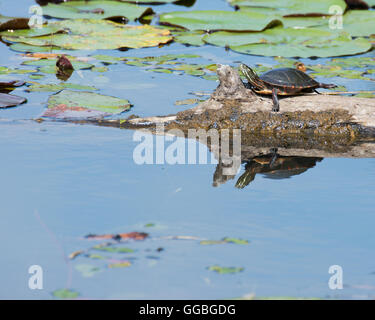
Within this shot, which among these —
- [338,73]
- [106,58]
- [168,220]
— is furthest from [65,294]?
[106,58]

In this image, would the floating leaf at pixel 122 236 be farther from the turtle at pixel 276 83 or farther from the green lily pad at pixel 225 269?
the turtle at pixel 276 83

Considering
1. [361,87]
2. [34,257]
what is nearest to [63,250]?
[34,257]

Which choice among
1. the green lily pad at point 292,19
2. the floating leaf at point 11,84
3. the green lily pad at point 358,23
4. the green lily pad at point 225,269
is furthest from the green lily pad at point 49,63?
the green lily pad at point 225,269

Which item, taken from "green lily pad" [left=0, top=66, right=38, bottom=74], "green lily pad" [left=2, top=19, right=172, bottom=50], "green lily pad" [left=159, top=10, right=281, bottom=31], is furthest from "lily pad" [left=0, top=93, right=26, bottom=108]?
"green lily pad" [left=159, top=10, right=281, bottom=31]

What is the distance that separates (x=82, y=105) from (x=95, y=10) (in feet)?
15.2

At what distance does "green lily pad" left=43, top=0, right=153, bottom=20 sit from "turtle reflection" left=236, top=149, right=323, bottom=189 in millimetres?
5475

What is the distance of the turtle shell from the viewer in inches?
249

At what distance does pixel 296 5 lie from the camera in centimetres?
1156

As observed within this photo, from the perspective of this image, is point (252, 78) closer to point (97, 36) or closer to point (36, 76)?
point (36, 76)

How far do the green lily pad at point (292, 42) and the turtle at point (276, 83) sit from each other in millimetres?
2525
